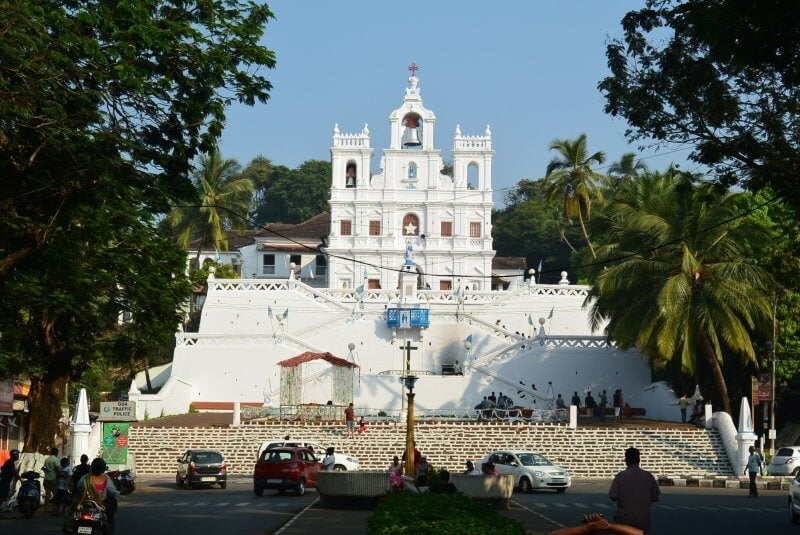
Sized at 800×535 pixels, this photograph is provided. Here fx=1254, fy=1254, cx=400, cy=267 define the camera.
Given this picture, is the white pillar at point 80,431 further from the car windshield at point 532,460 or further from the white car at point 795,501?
the white car at point 795,501

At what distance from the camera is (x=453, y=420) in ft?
160

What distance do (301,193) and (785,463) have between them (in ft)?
258

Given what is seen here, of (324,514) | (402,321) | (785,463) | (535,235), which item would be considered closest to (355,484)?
(324,514)

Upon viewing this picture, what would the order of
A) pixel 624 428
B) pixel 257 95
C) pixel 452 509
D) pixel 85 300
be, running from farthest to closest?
pixel 624 428 < pixel 85 300 < pixel 257 95 < pixel 452 509

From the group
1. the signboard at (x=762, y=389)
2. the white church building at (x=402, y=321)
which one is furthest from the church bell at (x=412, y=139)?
the signboard at (x=762, y=389)

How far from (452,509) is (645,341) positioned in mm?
35470

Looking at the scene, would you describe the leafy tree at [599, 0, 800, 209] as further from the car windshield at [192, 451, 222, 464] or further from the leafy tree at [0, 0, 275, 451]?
the car windshield at [192, 451, 222, 464]

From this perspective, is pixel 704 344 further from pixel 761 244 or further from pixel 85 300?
pixel 85 300

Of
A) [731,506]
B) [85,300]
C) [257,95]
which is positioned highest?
[257,95]

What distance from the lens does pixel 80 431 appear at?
36156 mm

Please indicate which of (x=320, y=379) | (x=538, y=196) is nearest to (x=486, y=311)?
(x=320, y=379)

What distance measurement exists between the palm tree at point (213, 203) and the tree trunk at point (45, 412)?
133ft

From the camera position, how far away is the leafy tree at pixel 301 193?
114 meters

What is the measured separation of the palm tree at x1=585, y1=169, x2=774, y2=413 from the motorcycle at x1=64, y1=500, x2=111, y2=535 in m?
33.1
